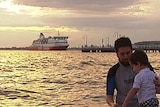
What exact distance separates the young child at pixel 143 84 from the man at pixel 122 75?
194 mm

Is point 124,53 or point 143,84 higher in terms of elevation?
point 124,53

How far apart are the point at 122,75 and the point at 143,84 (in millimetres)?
328

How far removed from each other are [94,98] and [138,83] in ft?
46.9

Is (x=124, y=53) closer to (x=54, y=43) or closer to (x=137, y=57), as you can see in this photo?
(x=137, y=57)

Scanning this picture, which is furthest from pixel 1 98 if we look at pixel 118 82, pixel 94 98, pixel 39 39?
pixel 39 39

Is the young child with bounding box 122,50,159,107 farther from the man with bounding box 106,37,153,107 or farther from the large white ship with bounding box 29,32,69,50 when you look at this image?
the large white ship with bounding box 29,32,69,50

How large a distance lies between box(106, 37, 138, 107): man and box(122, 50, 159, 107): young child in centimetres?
19

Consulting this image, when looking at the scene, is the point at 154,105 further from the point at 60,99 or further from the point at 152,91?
the point at 60,99

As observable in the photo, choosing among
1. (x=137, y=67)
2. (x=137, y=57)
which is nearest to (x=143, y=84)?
(x=137, y=67)

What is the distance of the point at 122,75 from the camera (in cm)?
514

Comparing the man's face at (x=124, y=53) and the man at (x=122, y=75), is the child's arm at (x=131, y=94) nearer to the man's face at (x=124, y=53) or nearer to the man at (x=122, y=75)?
the man at (x=122, y=75)

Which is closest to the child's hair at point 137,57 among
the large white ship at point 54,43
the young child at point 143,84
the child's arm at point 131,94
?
the young child at point 143,84

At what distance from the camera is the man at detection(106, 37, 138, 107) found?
5.05 m

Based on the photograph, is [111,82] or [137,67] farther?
[111,82]
